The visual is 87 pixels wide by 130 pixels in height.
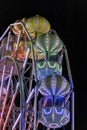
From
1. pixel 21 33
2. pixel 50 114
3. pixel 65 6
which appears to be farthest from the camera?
pixel 65 6

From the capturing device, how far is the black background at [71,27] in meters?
14.6

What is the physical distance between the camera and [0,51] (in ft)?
40.1

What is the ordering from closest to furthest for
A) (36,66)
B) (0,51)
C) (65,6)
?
(36,66) < (0,51) < (65,6)

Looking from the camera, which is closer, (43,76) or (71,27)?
(43,76)

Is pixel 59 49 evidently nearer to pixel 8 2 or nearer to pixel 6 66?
pixel 6 66

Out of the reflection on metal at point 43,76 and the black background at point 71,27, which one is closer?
the reflection on metal at point 43,76

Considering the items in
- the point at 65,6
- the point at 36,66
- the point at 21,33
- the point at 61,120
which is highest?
the point at 65,6

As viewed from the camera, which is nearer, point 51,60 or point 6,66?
point 51,60

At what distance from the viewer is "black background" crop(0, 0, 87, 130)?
48.0 feet

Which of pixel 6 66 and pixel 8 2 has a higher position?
pixel 8 2

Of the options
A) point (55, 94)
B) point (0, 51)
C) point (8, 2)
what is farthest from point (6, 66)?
point (8, 2)

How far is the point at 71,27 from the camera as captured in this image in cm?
1491

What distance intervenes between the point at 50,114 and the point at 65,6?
573 cm

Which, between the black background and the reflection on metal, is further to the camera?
the black background
